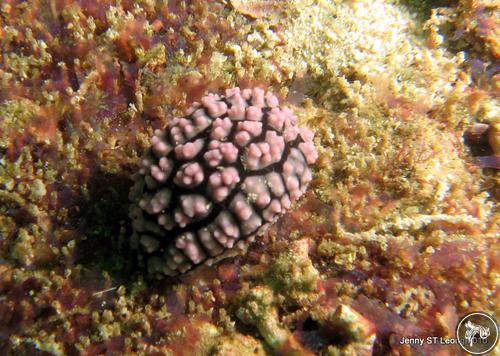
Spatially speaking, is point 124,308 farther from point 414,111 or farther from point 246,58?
point 414,111

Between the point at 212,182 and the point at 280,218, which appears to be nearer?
the point at 212,182

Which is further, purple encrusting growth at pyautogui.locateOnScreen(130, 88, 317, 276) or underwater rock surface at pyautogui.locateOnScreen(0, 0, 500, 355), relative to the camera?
underwater rock surface at pyautogui.locateOnScreen(0, 0, 500, 355)

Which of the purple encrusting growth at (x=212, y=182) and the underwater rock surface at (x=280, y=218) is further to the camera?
the underwater rock surface at (x=280, y=218)

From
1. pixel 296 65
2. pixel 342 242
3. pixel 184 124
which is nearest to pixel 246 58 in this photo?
pixel 296 65
